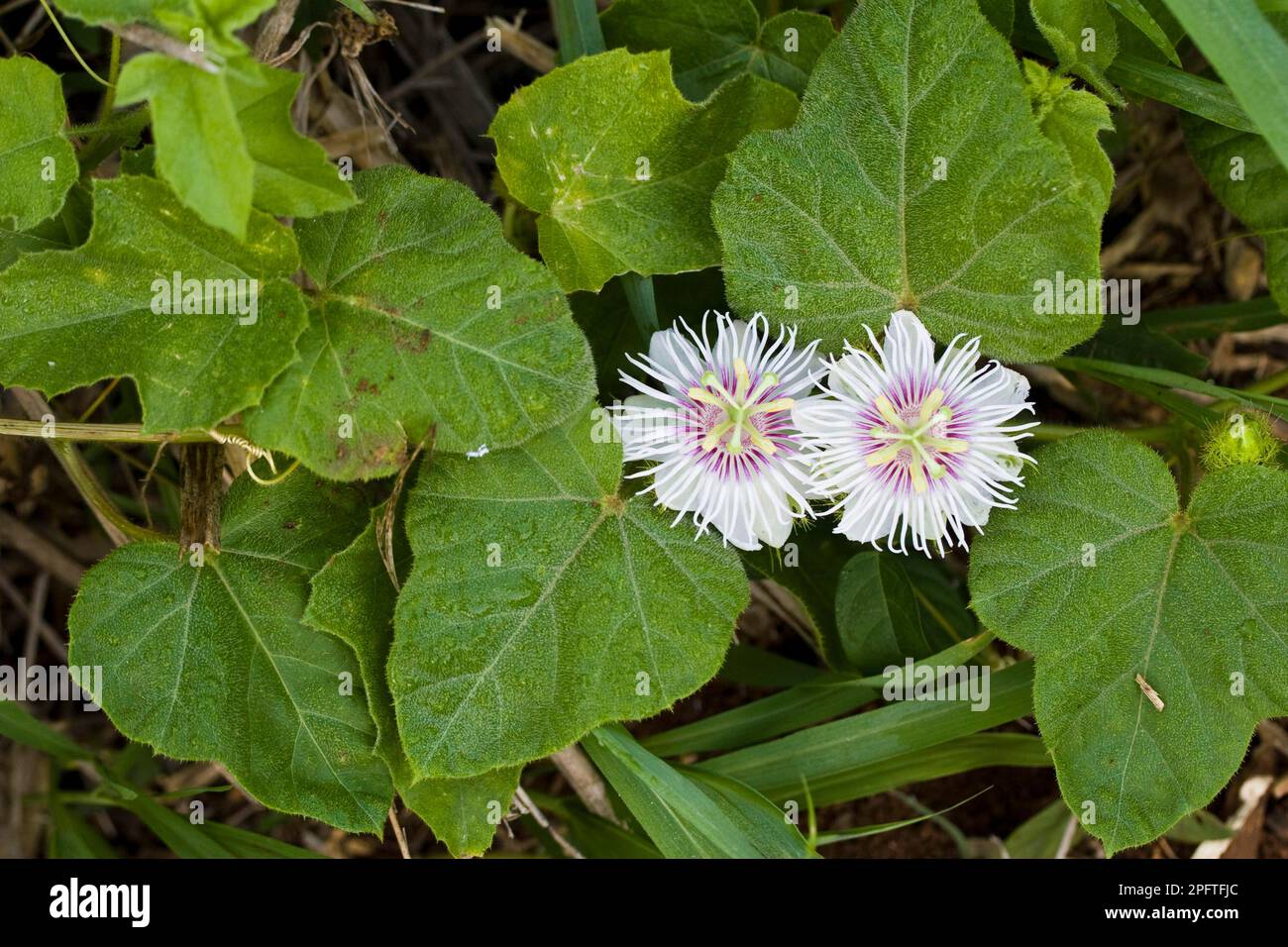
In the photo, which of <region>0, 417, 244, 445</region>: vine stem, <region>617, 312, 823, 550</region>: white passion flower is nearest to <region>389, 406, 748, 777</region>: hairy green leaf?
<region>617, 312, 823, 550</region>: white passion flower

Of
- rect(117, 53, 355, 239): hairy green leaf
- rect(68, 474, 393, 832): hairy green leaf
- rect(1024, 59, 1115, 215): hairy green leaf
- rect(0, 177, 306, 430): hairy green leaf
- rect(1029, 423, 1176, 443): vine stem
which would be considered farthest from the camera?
rect(1029, 423, 1176, 443): vine stem

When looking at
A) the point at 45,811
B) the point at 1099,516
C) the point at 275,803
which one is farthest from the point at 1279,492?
the point at 45,811

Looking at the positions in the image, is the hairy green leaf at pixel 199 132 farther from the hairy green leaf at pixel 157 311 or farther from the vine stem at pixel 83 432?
the vine stem at pixel 83 432

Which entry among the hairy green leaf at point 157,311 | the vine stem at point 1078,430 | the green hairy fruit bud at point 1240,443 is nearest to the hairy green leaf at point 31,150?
the hairy green leaf at point 157,311

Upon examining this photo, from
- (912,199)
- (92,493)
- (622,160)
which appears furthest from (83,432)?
(912,199)

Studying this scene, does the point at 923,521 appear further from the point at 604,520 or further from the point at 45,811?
the point at 45,811

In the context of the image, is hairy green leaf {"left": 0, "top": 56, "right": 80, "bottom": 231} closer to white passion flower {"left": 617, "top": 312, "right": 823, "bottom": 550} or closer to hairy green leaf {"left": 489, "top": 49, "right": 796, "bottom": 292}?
hairy green leaf {"left": 489, "top": 49, "right": 796, "bottom": 292}

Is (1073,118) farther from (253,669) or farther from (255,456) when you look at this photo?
(253,669)
